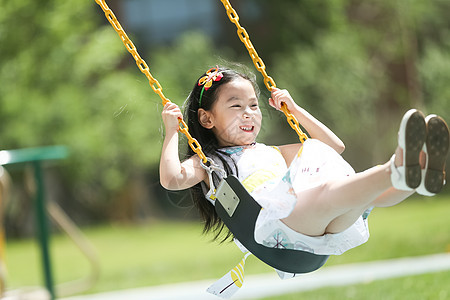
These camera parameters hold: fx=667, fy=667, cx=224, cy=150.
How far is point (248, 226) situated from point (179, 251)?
9.59m

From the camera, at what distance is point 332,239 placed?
2725mm

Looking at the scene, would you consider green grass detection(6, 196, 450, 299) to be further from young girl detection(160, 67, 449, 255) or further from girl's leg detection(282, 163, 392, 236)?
girl's leg detection(282, 163, 392, 236)

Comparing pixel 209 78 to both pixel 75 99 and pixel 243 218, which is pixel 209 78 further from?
pixel 75 99

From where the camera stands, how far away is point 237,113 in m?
2.99

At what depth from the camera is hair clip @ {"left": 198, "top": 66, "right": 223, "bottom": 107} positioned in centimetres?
306

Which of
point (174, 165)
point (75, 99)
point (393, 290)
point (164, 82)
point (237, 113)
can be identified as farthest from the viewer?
point (164, 82)

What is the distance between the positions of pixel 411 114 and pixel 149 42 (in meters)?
19.3

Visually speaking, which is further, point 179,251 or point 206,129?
point 179,251

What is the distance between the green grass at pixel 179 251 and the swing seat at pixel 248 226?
2619 millimetres

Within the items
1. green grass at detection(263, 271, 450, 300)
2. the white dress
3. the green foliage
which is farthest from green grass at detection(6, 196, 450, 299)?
the white dress

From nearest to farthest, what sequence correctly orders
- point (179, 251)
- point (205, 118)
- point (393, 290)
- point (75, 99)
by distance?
point (205, 118)
point (393, 290)
point (179, 251)
point (75, 99)

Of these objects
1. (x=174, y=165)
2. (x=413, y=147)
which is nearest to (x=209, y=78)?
(x=174, y=165)

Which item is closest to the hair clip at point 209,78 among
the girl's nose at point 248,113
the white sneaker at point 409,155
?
the girl's nose at point 248,113

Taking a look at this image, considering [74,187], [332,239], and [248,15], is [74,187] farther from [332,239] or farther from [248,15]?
[332,239]
